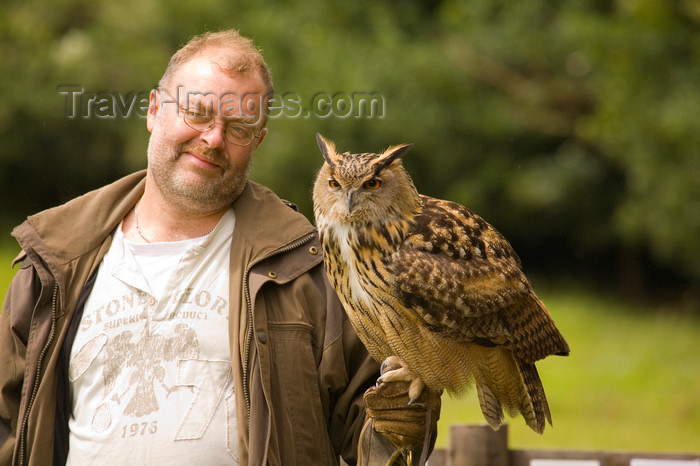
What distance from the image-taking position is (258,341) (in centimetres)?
241

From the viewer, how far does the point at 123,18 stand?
8.22 metres

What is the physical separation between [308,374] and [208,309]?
34 centimetres

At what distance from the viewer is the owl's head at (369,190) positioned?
238 cm

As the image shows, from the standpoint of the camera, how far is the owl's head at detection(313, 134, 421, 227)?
7.82 feet

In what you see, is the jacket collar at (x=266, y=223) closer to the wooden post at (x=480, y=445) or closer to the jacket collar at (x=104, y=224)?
the jacket collar at (x=104, y=224)

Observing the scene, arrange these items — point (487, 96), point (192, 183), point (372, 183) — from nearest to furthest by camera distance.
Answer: point (372, 183) < point (192, 183) < point (487, 96)

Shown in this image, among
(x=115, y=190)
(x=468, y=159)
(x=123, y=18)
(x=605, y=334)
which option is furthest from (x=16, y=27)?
(x=115, y=190)

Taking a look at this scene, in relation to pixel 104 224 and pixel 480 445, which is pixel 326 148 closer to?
pixel 104 224

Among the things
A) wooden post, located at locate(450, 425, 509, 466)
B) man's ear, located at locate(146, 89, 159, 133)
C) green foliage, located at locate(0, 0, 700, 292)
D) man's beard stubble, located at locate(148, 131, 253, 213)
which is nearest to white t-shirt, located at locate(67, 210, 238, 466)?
man's beard stubble, located at locate(148, 131, 253, 213)

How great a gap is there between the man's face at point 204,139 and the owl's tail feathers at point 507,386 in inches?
34.7

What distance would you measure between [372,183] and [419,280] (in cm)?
30

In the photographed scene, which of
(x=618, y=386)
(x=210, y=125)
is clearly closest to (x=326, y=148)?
(x=210, y=125)

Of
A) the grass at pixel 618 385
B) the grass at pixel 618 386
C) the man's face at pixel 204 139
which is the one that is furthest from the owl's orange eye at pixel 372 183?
the grass at pixel 618 385

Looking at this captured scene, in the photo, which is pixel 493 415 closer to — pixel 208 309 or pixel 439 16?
pixel 208 309
